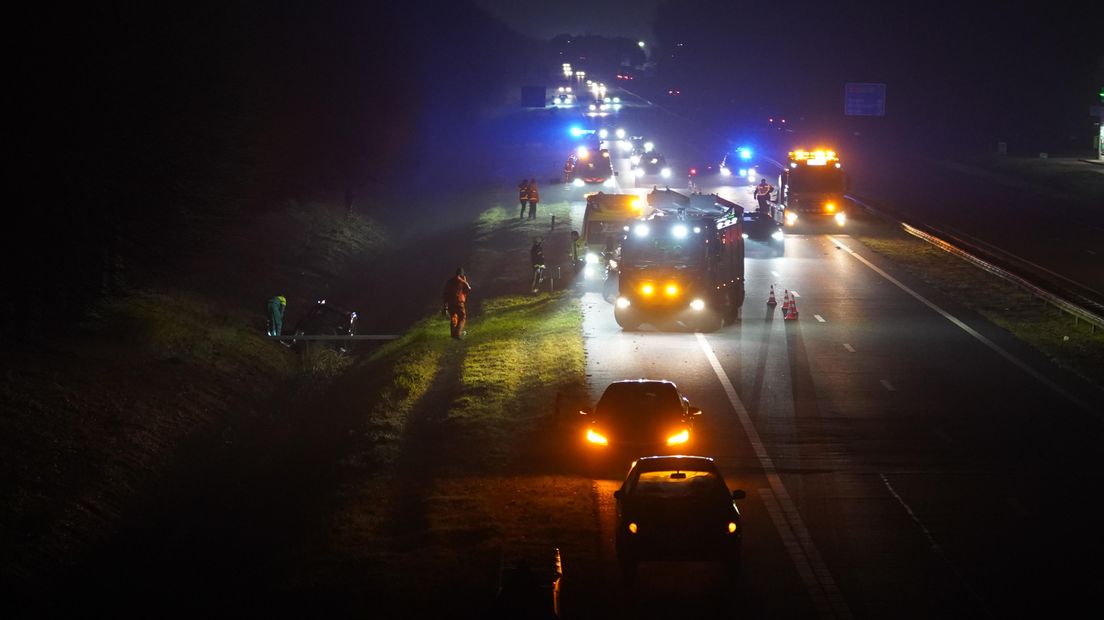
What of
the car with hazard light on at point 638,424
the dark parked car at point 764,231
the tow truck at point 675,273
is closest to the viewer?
the car with hazard light on at point 638,424

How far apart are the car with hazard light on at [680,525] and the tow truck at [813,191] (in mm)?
39053

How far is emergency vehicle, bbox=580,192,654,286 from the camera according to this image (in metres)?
40.8

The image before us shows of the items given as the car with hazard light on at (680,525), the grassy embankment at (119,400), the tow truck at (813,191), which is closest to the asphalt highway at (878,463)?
the car with hazard light on at (680,525)

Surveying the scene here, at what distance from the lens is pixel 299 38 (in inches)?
3137

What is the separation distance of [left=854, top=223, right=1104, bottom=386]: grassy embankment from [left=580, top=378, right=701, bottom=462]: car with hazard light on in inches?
394

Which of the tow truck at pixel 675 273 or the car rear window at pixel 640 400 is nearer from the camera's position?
the car rear window at pixel 640 400

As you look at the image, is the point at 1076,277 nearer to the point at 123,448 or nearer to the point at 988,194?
the point at 123,448

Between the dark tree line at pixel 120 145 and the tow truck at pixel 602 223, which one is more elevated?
the dark tree line at pixel 120 145

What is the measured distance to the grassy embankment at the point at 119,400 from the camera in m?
20.2

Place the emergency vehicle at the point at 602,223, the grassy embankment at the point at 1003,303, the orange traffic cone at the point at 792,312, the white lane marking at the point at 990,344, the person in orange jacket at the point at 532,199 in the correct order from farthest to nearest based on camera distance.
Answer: the person in orange jacket at the point at 532,199 → the emergency vehicle at the point at 602,223 → the orange traffic cone at the point at 792,312 → the grassy embankment at the point at 1003,303 → the white lane marking at the point at 990,344

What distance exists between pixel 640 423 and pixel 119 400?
11840mm

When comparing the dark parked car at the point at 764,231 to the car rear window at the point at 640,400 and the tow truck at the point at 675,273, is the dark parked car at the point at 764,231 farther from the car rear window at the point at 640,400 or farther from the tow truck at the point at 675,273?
the car rear window at the point at 640,400

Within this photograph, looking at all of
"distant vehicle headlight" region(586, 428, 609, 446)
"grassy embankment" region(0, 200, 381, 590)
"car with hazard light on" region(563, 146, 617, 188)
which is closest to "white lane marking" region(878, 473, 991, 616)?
"distant vehicle headlight" region(586, 428, 609, 446)

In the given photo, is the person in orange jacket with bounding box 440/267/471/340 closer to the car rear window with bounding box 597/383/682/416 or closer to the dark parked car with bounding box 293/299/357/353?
the dark parked car with bounding box 293/299/357/353
